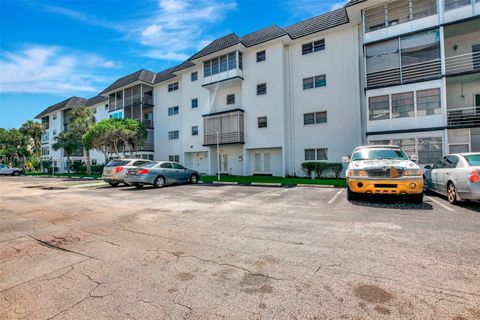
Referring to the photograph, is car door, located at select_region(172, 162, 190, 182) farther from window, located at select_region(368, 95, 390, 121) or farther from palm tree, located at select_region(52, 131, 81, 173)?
palm tree, located at select_region(52, 131, 81, 173)

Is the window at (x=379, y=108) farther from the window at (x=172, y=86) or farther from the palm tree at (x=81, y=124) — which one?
the palm tree at (x=81, y=124)

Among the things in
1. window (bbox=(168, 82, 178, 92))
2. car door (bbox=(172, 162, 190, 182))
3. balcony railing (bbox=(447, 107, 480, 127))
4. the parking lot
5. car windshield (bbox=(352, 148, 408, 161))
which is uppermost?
window (bbox=(168, 82, 178, 92))

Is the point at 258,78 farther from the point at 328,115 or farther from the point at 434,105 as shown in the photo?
the point at 434,105

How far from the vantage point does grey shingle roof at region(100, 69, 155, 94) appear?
30419 mm

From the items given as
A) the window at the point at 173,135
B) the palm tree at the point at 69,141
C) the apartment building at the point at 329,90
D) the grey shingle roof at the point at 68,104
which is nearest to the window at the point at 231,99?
A: the apartment building at the point at 329,90

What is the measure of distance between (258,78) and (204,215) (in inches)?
686

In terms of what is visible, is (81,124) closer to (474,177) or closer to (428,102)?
(428,102)

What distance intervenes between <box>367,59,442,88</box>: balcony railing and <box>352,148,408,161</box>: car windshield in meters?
8.59

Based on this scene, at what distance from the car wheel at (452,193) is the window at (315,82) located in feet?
42.7

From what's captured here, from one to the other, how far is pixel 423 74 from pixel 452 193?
10.4 meters

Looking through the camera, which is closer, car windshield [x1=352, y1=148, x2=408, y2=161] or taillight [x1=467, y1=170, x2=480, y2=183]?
taillight [x1=467, y1=170, x2=480, y2=183]

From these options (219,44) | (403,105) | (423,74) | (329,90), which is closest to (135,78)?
(219,44)

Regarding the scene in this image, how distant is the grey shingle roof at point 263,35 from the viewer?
2016cm

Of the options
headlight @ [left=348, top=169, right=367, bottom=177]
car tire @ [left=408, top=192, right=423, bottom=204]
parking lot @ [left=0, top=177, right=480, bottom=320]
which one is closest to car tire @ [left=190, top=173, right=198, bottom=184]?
parking lot @ [left=0, top=177, right=480, bottom=320]
